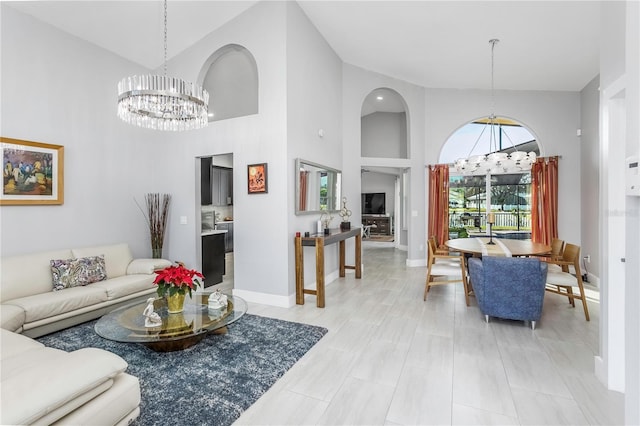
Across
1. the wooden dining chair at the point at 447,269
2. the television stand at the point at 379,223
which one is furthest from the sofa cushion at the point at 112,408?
the television stand at the point at 379,223

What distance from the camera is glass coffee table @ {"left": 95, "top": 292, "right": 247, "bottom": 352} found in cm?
227

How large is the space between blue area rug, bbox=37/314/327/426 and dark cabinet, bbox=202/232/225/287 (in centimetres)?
172

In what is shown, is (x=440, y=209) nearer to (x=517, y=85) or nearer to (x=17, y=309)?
(x=517, y=85)

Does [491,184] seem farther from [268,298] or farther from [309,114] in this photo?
[268,298]

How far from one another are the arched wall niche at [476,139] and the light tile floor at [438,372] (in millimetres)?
3365

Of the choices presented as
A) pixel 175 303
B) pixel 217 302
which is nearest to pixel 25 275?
pixel 175 303

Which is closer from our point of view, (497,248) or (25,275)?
(25,275)

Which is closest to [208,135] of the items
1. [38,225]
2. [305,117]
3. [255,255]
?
[305,117]

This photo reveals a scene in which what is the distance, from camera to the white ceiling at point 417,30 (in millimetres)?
3650

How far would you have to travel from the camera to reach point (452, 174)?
21.4ft

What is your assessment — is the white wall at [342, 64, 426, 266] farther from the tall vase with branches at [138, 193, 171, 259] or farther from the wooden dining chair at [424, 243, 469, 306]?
the tall vase with branches at [138, 193, 171, 259]

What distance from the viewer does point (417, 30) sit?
433 centimetres

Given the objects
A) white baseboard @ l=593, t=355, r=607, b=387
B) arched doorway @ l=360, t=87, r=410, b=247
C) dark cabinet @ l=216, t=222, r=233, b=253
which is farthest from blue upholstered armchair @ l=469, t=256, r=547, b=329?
dark cabinet @ l=216, t=222, r=233, b=253

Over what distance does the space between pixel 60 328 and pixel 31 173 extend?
177 cm
